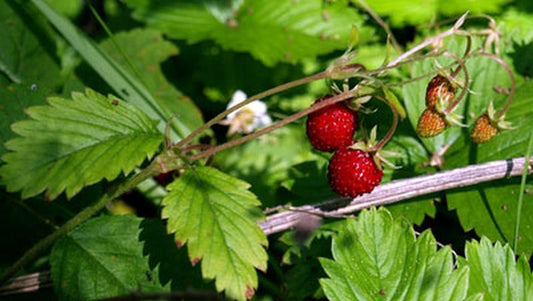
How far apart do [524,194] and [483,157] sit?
0.66 feet

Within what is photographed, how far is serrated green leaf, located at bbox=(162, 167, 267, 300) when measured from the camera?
61.1 inches

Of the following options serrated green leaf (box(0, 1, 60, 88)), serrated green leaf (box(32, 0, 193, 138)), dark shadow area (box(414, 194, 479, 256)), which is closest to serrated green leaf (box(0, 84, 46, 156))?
serrated green leaf (box(32, 0, 193, 138))

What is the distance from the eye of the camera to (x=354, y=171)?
167 centimetres

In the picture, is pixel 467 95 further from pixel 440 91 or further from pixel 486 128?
pixel 440 91

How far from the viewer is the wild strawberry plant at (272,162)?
64.1 inches

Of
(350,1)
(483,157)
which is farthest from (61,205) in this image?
(350,1)

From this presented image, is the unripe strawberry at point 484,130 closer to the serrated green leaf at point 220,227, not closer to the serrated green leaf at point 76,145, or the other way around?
the serrated green leaf at point 220,227

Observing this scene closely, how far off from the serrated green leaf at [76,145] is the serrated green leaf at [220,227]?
168 mm

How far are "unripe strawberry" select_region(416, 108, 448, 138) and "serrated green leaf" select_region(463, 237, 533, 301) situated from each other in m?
0.37

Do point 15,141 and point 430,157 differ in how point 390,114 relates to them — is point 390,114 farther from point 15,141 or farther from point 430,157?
point 15,141

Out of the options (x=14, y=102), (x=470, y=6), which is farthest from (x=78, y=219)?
(x=470, y=6)

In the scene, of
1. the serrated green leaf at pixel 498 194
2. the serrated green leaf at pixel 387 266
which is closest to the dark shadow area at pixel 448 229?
the serrated green leaf at pixel 498 194

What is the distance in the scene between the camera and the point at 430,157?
2.22 m

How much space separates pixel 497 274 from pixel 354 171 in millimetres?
544
